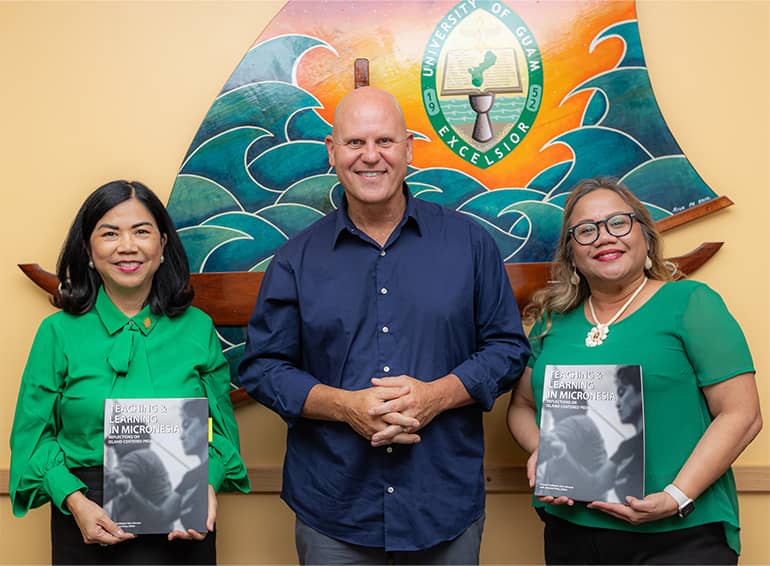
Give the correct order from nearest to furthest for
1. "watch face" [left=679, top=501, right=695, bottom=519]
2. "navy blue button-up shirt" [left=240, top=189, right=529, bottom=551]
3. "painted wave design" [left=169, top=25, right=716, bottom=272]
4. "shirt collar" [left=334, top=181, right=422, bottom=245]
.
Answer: "watch face" [left=679, top=501, right=695, bottom=519] → "navy blue button-up shirt" [left=240, top=189, right=529, bottom=551] → "shirt collar" [left=334, top=181, right=422, bottom=245] → "painted wave design" [left=169, top=25, right=716, bottom=272]

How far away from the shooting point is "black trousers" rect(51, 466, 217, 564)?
70.1 inches

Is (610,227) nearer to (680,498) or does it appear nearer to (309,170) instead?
(680,498)

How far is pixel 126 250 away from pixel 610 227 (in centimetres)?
117

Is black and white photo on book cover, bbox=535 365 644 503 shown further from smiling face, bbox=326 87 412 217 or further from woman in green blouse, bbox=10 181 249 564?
woman in green blouse, bbox=10 181 249 564

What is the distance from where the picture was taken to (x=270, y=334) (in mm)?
1839

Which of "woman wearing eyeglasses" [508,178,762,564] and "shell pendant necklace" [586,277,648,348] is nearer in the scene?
"woman wearing eyeglasses" [508,178,762,564]

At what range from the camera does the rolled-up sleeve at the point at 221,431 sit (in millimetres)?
1855

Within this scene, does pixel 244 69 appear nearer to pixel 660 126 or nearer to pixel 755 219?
pixel 660 126

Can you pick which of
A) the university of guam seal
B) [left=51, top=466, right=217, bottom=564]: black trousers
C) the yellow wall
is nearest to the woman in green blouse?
[left=51, top=466, right=217, bottom=564]: black trousers

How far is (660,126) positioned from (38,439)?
6.22 feet

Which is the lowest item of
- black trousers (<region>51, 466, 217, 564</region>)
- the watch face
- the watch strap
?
black trousers (<region>51, 466, 217, 564</region>)

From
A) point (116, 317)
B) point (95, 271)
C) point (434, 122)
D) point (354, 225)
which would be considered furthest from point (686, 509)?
point (95, 271)

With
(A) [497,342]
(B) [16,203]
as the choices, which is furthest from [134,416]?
(B) [16,203]

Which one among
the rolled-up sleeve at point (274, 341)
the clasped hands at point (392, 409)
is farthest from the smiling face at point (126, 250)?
the clasped hands at point (392, 409)
